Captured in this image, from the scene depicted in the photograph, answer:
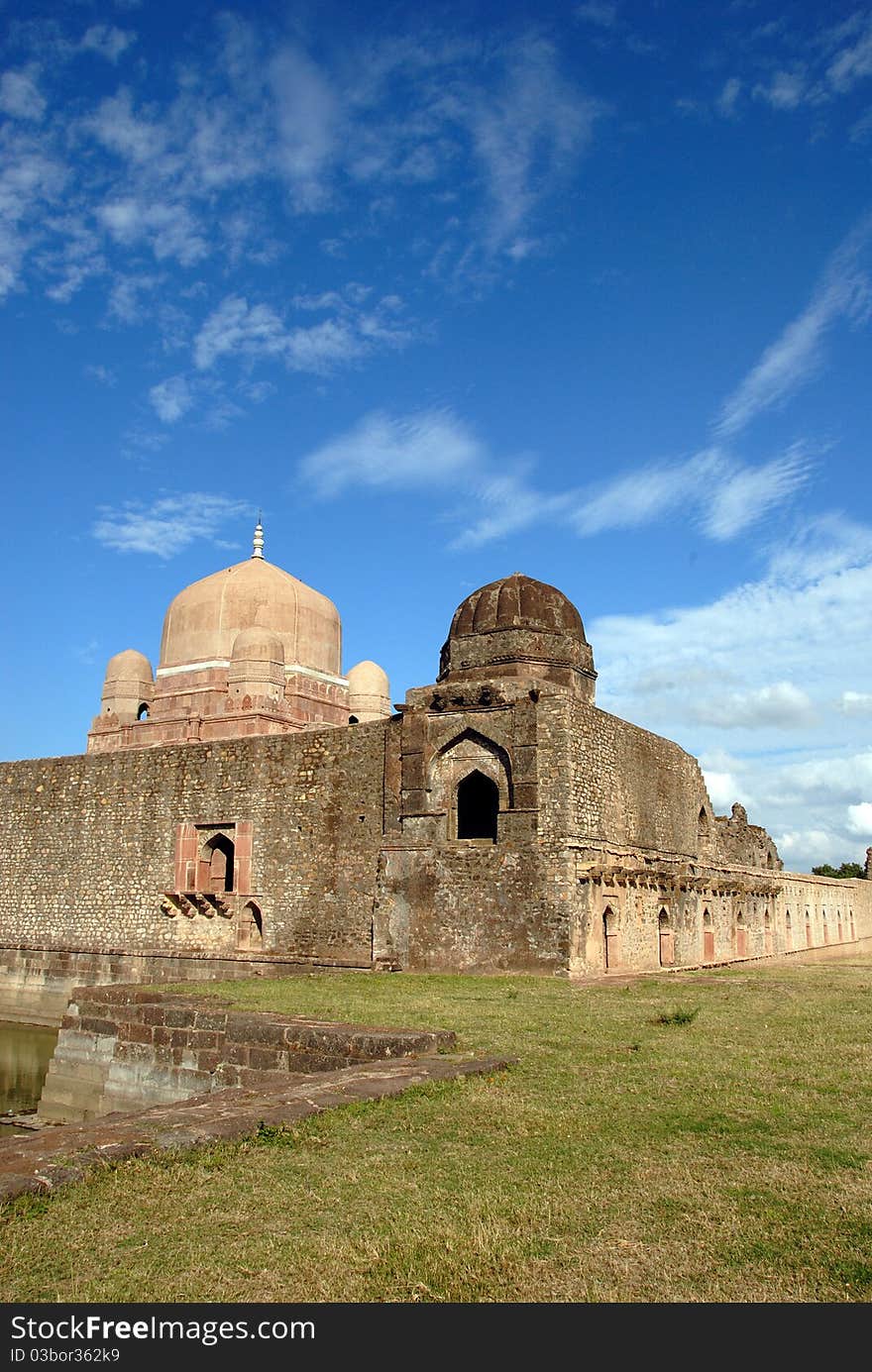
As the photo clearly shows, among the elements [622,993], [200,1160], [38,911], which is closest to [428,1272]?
[200,1160]

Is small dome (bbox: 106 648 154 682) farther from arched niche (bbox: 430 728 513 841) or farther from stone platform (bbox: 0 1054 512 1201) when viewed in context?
stone platform (bbox: 0 1054 512 1201)

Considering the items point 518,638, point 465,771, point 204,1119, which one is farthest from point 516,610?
point 204,1119

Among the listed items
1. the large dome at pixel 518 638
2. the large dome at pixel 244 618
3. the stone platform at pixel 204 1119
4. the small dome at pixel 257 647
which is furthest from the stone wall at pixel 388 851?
the stone platform at pixel 204 1119

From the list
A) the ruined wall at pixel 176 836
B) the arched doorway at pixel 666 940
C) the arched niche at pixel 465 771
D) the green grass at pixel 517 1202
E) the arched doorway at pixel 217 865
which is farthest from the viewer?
the arched doorway at pixel 217 865

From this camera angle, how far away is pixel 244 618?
24.6 m

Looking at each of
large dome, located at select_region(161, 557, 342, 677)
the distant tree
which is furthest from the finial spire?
the distant tree

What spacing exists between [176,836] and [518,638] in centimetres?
777

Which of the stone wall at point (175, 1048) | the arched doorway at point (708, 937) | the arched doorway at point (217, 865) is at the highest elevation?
the arched doorway at point (217, 865)

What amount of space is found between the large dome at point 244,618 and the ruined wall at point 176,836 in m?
4.10

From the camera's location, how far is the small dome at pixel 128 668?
24.7 metres

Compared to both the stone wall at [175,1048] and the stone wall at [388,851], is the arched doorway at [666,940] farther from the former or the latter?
the stone wall at [175,1048]

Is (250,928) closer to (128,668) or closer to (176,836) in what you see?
(176,836)

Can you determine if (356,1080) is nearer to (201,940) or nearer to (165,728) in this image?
(201,940)

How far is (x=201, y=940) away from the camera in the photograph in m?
19.2
